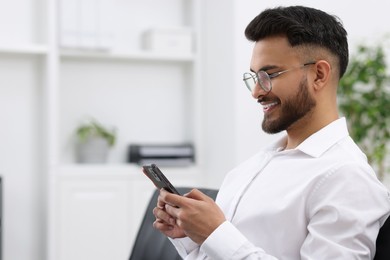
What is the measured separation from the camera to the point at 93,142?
3383mm

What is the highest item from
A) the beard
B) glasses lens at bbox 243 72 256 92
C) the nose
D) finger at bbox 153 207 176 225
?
glasses lens at bbox 243 72 256 92

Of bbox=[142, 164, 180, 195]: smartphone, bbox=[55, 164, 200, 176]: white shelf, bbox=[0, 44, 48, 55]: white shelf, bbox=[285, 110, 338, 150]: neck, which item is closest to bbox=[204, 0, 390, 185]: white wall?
bbox=[55, 164, 200, 176]: white shelf

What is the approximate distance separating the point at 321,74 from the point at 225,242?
46 cm

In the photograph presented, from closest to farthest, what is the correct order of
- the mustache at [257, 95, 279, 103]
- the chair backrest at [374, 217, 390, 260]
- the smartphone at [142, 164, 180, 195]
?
the chair backrest at [374, 217, 390, 260], the smartphone at [142, 164, 180, 195], the mustache at [257, 95, 279, 103]

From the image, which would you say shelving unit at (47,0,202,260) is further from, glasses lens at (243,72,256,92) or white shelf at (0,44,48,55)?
glasses lens at (243,72,256,92)

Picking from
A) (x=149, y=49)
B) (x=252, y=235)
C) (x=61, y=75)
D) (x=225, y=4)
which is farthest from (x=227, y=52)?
(x=252, y=235)

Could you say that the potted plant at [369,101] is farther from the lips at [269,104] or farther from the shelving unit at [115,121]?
the lips at [269,104]

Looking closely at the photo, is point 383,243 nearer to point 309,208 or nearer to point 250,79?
point 309,208

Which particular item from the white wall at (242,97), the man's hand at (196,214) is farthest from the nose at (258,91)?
the white wall at (242,97)

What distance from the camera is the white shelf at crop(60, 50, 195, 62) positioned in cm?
335

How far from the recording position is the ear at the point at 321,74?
1.47 m

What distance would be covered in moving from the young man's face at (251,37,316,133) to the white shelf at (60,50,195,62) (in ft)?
6.55

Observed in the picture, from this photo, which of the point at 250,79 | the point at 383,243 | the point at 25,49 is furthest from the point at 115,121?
the point at 383,243

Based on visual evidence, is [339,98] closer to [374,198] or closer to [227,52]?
[227,52]
